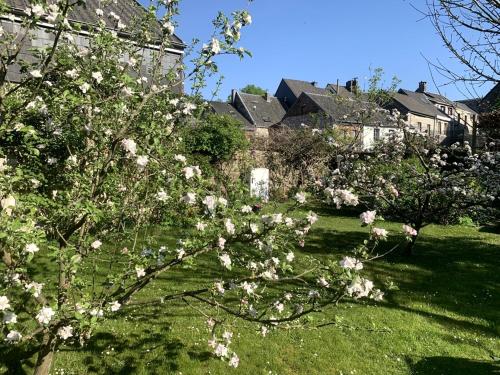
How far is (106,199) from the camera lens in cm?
529

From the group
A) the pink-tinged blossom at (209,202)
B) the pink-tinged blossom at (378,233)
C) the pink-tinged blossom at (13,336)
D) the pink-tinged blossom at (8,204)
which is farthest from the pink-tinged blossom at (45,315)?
the pink-tinged blossom at (378,233)

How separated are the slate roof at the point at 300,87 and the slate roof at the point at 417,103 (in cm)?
1154

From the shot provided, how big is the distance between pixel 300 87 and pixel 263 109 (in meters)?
10.3

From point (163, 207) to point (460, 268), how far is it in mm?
9289

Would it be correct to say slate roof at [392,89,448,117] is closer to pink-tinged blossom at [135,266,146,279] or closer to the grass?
the grass

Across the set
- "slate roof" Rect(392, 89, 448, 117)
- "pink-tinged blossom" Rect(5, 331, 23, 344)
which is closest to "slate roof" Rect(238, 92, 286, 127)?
"slate roof" Rect(392, 89, 448, 117)

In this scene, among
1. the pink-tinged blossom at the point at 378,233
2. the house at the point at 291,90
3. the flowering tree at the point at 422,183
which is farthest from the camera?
the house at the point at 291,90

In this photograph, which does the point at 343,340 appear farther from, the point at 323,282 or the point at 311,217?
the point at 311,217

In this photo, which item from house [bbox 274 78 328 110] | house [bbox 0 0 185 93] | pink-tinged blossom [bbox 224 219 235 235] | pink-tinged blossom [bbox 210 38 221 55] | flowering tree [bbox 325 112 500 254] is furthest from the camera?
house [bbox 274 78 328 110]

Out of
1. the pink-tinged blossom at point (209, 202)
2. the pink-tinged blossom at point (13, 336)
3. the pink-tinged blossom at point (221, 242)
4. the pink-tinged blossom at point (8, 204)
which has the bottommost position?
the pink-tinged blossom at point (13, 336)

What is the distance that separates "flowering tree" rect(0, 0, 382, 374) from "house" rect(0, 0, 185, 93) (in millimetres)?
175

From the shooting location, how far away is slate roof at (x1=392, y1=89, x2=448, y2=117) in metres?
54.2

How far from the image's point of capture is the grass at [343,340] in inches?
237

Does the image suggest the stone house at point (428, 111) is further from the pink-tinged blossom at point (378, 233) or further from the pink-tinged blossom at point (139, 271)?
the pink-tinged blossom at point (139, 271)
